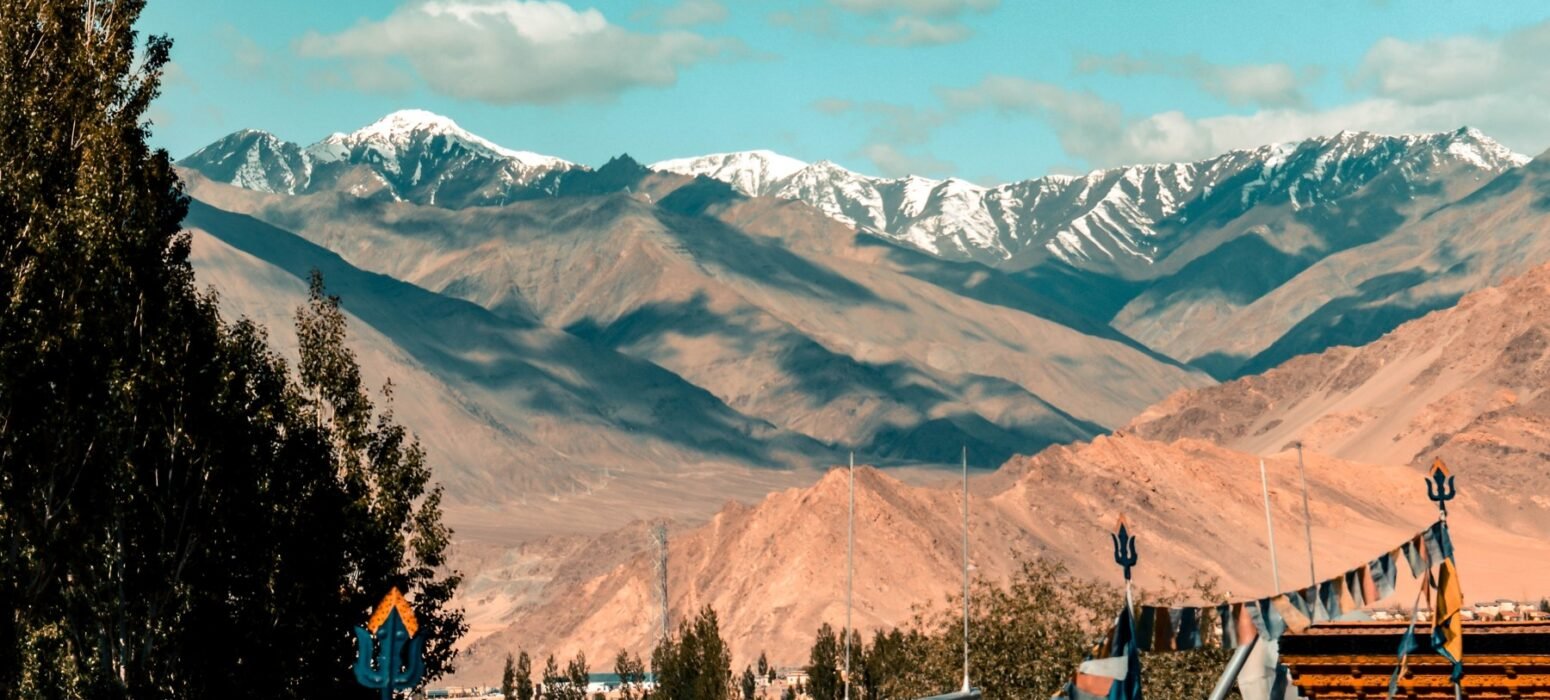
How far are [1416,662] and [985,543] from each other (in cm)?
14035

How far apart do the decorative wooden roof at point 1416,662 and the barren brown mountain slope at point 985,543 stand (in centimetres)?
11368

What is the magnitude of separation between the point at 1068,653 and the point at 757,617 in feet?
321

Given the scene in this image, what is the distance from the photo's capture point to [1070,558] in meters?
171

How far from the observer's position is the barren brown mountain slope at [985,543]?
152 metres

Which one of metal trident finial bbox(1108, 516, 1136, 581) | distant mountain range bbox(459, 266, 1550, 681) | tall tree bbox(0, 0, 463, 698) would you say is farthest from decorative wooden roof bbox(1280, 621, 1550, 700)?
distant mountain range bbox(459, 266, 1550, 681)

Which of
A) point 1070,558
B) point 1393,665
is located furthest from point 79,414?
point 1070,558

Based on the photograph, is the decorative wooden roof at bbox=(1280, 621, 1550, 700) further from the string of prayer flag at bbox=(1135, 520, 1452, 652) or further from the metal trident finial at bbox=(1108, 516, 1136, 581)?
the metal trident finial at bbox=(1108, 516, 1136, 581)

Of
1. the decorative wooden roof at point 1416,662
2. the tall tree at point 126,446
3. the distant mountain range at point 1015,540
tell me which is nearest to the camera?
the decorative wooden roof at point 1416,662

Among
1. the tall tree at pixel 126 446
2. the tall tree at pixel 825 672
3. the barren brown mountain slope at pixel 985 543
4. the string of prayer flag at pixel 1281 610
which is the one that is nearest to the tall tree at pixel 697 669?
the tall tree at pixel 825 672

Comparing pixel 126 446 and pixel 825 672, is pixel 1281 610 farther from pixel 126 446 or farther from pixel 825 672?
pixel 825 672

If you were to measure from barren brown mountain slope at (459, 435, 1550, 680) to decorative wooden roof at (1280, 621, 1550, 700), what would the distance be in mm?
113683

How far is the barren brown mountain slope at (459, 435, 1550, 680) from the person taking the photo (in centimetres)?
15175

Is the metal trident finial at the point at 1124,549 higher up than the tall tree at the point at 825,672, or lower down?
lower down

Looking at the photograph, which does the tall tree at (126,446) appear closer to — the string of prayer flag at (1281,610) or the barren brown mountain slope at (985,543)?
the string of prayer flag at (1281,610)
